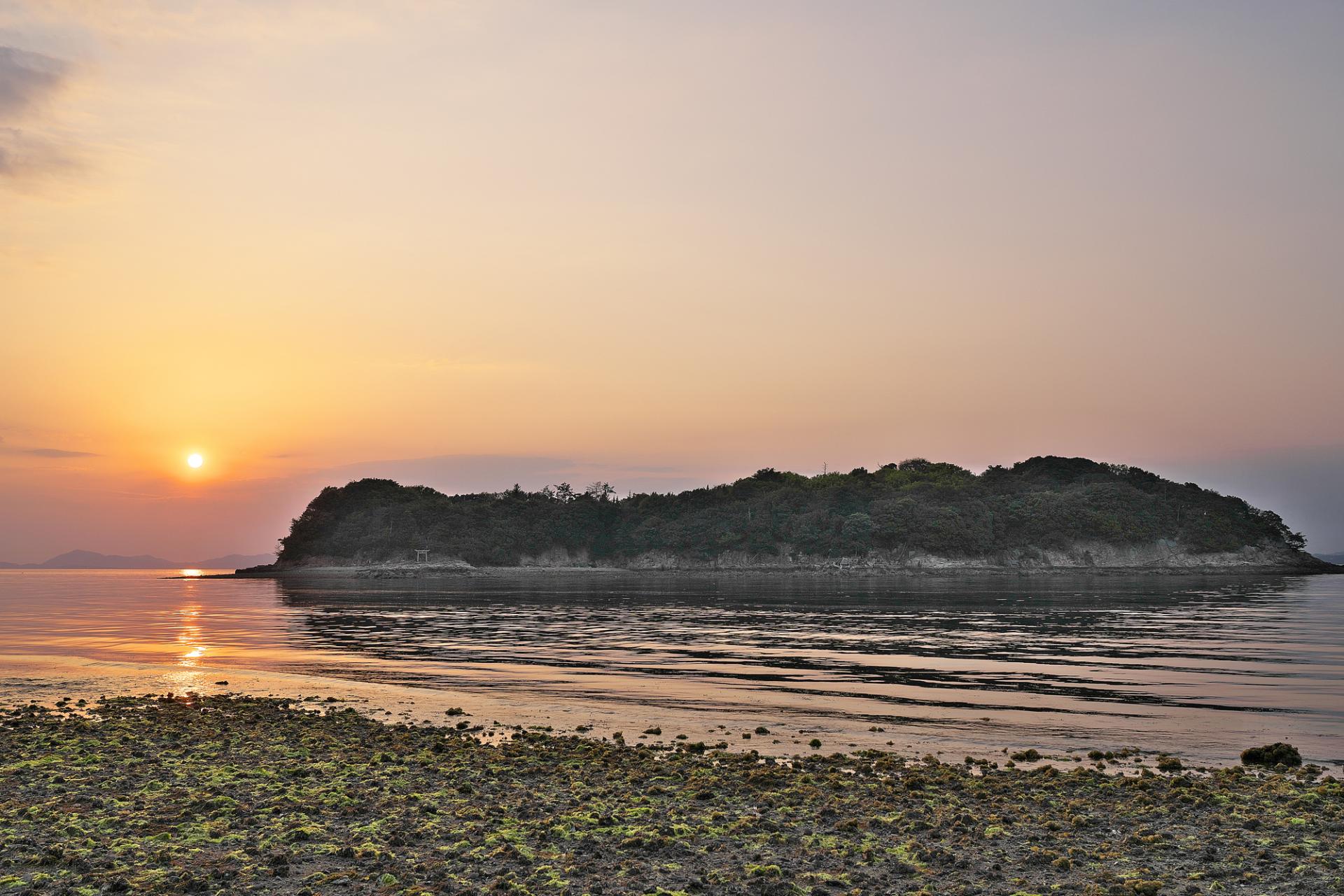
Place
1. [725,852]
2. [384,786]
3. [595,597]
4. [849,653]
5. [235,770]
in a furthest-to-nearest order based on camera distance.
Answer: [595,597] < [849,653] < [235,770] < [384,786] < [725,852]

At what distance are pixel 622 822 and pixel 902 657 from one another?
2620cm

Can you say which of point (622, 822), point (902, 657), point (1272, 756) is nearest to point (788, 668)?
point (902, 657)

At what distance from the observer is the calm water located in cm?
2119

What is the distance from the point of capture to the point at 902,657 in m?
36.5

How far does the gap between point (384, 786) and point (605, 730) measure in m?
6.74

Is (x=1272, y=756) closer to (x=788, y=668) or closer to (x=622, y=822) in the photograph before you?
(x=622, y=822)

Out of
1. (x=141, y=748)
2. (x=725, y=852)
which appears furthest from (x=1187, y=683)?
(x=141, y=748)

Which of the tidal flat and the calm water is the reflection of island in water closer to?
the calm water

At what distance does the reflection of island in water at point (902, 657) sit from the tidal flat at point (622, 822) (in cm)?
687

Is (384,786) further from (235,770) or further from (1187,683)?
(1187,683)

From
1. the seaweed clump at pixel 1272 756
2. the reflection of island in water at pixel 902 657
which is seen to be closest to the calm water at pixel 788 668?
the reflection of island in water at pixel 902 657

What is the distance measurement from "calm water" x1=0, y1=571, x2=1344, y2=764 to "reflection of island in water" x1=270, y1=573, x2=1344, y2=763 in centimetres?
17

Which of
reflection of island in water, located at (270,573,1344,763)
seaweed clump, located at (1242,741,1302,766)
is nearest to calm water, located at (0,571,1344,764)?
reflection of island in water, located at (270,573,1344,763)

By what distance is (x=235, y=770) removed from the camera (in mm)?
15148
